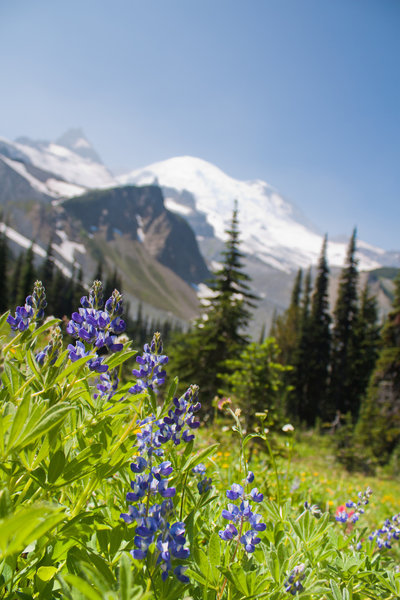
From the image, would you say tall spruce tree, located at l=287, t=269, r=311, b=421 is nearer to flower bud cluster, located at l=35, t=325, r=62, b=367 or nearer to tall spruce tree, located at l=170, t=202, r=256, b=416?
tall spruce tree, located at l=170, t=202, r=256, b=416

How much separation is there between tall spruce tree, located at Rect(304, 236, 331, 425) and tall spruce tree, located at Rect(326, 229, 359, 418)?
1.01 m

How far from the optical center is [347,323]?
4281 centimetres

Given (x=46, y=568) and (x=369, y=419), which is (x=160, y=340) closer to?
(x=46, y=568)

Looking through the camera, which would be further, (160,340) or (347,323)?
(347,323)

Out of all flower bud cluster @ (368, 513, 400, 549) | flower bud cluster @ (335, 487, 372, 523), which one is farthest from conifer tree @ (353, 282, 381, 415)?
flower bud cluster @ (368, 513, 400, 549)

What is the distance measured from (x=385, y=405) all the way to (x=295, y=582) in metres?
24.1

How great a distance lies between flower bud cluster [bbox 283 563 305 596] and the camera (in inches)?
53.0

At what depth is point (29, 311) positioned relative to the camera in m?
1.78

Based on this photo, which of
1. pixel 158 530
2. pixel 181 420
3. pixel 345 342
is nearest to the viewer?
pixel 158 530

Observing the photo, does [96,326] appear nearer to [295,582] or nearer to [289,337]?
[295,582]

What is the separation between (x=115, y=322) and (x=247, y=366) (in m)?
6.96

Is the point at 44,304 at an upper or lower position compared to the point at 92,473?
upper

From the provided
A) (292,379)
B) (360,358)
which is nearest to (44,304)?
(292,379)

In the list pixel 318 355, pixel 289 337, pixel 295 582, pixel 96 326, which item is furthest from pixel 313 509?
pixel 289 337
